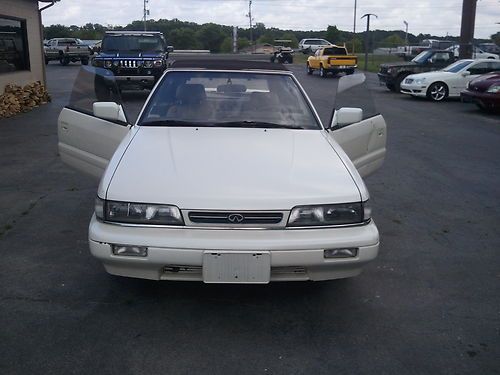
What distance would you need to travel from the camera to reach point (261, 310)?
146 inches

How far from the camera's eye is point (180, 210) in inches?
132

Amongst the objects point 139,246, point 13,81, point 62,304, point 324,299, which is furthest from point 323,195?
point 13,81

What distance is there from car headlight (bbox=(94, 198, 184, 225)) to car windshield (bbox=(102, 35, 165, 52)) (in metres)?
15.0

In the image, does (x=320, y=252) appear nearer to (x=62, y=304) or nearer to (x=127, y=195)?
(x=127, y=195)

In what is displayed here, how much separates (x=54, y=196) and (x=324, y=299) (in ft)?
12.3

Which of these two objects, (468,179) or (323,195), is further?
(468,179)

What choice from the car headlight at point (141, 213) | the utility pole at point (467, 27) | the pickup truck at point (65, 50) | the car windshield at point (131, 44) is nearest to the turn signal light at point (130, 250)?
the car headlight at point (141, 213)

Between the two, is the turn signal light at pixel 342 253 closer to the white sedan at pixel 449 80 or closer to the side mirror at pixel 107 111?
the side mirror at pixel 107 111

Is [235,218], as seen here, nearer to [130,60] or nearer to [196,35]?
[130,60]

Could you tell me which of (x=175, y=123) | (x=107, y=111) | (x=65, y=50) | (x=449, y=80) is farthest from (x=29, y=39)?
(x=65, y=50)

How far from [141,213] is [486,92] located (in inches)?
521

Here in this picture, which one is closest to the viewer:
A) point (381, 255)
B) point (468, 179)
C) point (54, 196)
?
point (381, 255)

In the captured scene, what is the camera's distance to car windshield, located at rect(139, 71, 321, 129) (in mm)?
4637

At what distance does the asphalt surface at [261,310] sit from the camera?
123 inches
